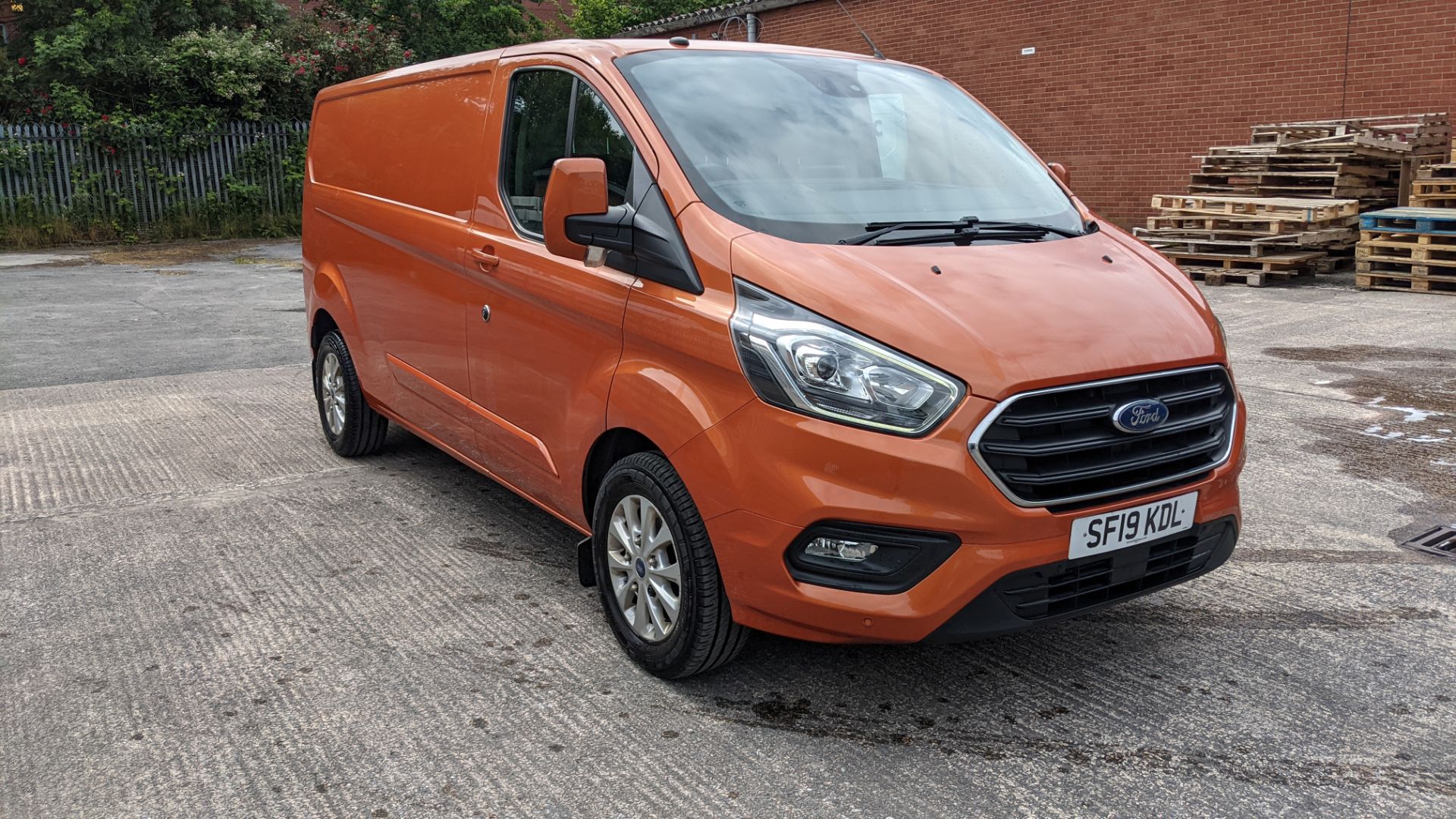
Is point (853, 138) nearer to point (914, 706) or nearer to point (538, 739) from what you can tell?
point (914, 706)

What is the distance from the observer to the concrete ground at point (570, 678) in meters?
2.86

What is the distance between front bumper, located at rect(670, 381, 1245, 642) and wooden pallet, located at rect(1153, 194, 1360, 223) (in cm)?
1051

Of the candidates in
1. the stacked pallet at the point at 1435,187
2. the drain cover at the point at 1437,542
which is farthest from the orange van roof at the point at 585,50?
the stacked pallet at the point at 1435,187

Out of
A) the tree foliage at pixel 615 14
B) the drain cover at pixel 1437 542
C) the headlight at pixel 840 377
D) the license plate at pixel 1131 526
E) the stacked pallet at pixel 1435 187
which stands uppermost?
the tree foliage at pixel 615 14

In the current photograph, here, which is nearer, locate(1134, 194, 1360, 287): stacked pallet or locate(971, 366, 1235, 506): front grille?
locate(971, 366, 1235, 506): front grille

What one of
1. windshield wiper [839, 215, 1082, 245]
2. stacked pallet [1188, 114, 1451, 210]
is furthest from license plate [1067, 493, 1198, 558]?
stacked pallet [1188, 114, 1451, 210]

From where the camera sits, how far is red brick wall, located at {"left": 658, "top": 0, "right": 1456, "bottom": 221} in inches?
539

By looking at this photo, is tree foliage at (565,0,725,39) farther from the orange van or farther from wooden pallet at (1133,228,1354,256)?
the orange van

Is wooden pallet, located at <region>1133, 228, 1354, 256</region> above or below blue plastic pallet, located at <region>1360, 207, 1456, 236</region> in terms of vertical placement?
below

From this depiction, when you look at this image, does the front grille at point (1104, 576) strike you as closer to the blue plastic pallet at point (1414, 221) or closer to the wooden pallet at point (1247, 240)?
the blue plastic pallet at point (1414, 221)

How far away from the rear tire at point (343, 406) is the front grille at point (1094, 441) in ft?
12.3

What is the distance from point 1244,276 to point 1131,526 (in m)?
11.1

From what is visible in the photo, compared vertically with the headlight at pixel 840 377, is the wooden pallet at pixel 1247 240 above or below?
below

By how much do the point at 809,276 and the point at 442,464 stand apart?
3.35 meters
